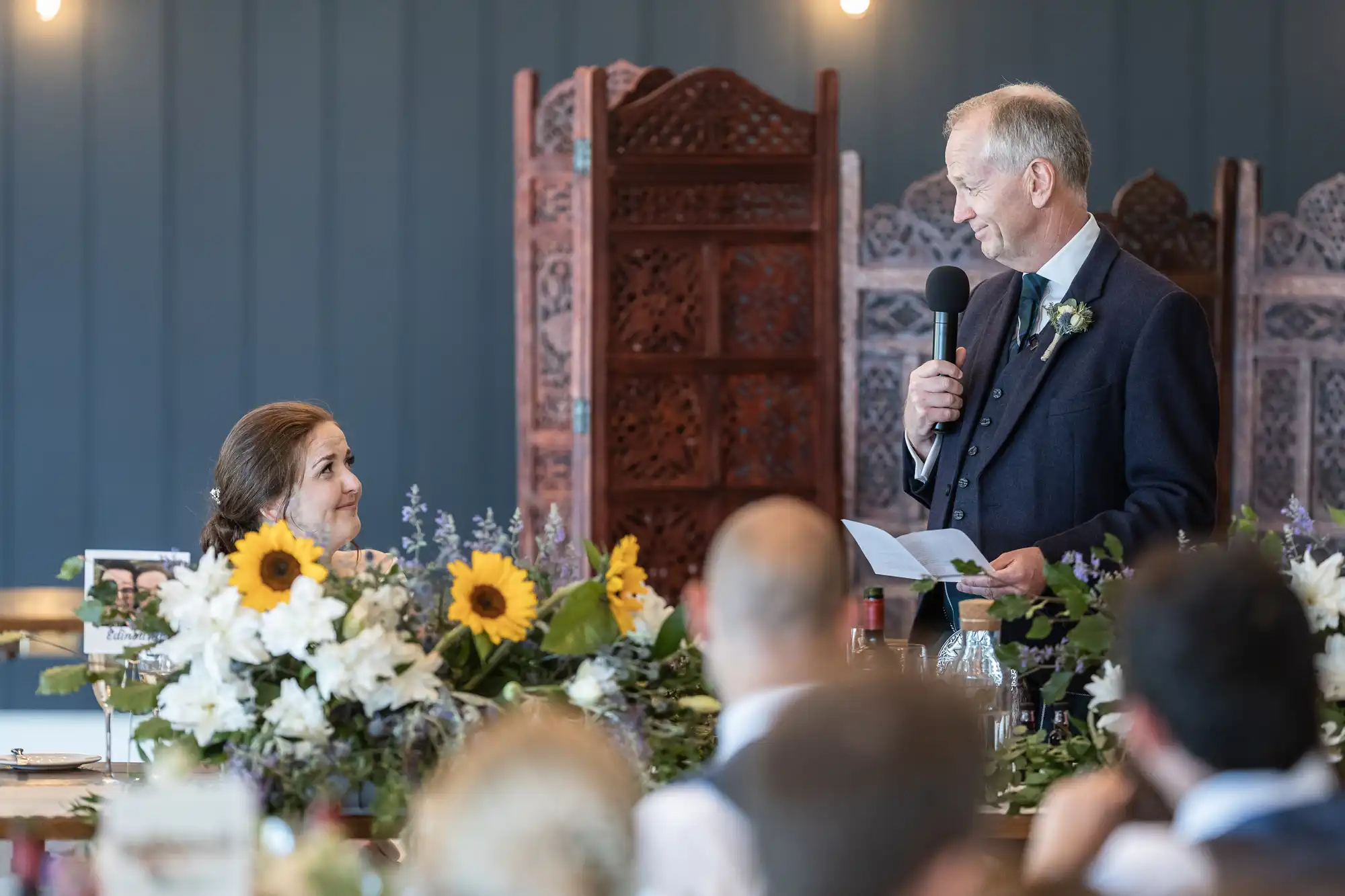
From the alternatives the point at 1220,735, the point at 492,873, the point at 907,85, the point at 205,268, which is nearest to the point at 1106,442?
the point at 1220,735

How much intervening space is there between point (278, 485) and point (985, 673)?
1440 millimetres

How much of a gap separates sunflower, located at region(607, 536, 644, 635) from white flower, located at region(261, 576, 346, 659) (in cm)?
30

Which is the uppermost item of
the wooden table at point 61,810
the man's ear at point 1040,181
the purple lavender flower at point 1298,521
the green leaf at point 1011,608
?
the man's ear at point 1040,181

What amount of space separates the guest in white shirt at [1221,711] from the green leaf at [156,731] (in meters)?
0.97

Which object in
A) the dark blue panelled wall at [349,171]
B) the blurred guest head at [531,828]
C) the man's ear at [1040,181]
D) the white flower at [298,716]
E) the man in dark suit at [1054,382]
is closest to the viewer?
the blurred guest head at [531,828]

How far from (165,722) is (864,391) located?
364 cm

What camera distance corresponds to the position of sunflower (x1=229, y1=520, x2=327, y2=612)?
5.55 feet

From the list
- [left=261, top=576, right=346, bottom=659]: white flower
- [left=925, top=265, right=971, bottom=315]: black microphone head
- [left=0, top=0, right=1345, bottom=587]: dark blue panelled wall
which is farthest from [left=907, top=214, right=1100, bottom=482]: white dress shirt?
[left=0, top=0, right=1345, bottom=587]: dark blue panelled wall

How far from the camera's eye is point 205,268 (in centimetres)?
574

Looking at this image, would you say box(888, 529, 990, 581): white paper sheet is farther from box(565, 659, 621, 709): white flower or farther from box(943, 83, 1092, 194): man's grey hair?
box(943, 83, 1092, 194): man's grey hair

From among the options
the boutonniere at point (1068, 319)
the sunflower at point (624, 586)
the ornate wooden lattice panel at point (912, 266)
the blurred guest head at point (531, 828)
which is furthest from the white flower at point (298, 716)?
the ornate wooden lattice panel at point (912, 266)

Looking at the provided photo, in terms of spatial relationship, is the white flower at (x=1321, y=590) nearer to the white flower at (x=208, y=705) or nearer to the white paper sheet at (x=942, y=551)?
the white paper sheet at (x=942, y=551)

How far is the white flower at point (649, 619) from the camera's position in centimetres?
178

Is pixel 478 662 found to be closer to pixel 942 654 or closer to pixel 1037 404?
pixel 942 654
